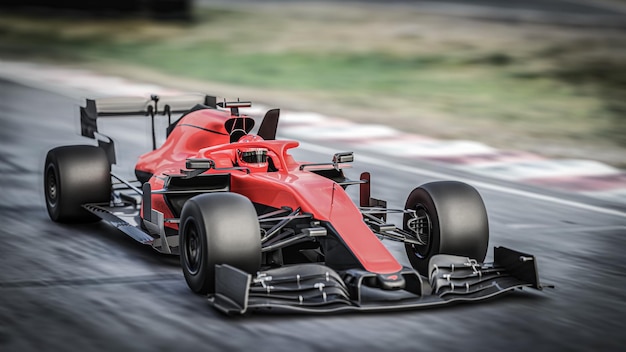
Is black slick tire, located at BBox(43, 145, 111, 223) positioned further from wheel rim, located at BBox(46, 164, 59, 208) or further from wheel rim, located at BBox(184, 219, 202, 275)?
wheel rim, located at BBox(184, 219, 202, 275)

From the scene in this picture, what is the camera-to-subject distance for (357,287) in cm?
706

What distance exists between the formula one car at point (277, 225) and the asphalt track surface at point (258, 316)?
165 millimetres

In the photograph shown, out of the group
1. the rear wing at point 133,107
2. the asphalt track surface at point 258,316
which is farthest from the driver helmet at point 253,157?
the rear wing at point 133,107

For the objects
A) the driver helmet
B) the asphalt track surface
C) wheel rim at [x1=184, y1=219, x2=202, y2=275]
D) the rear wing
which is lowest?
the asphalt track surface

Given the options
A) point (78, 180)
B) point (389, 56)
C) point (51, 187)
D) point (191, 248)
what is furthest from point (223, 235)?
point (389, 56)

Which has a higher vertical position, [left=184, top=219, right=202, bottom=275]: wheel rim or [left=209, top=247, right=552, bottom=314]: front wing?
[left=184, top=219, right=202, bottom=275]: wheel rim

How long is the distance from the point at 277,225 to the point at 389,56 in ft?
50.9

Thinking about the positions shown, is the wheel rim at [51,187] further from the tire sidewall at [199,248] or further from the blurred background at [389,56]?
the blurred background at [389,56]

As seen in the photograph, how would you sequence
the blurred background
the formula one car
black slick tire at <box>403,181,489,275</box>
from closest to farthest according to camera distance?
1. the formula one car
2. black slick tire at <box>403,181,489,275</box>
3. the blurred background

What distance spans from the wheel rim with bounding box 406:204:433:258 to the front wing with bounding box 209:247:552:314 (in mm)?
456

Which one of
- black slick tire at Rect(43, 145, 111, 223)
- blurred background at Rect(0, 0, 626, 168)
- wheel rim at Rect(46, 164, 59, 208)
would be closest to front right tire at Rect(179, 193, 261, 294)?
black slick tire at Rect(43, 145, 111, 223)

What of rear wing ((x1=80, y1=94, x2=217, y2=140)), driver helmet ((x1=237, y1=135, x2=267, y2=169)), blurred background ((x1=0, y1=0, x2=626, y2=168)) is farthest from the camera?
blurred background ((x1=0, y1=0, x2=626, y2=168))

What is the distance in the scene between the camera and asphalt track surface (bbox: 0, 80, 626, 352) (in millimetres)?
6641

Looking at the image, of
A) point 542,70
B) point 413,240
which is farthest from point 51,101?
point 413,240
